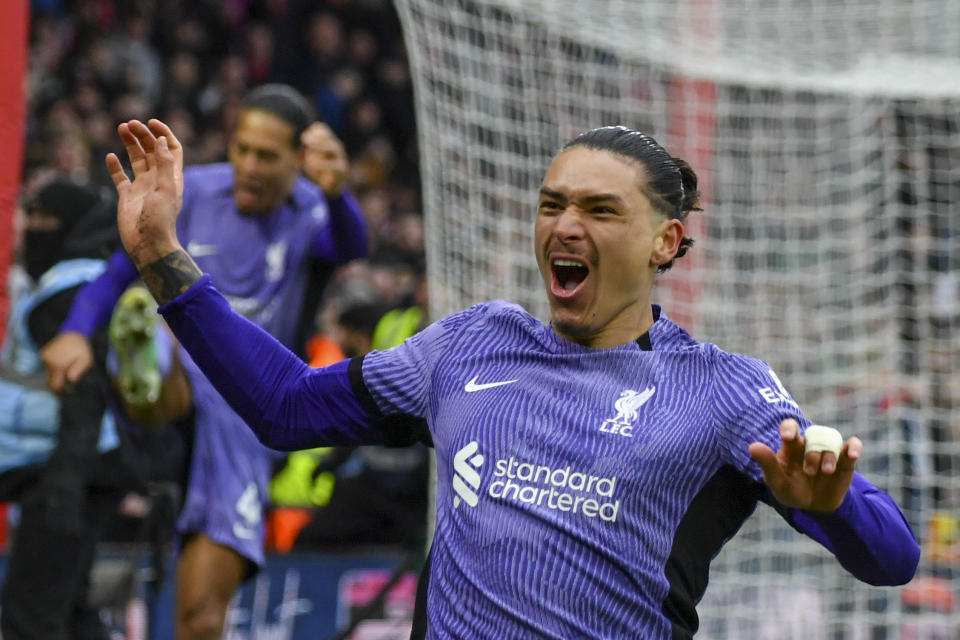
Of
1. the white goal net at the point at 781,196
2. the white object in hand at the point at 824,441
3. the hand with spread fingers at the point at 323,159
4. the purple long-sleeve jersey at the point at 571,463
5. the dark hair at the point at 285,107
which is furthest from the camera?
the white goal net at the point at 781,196

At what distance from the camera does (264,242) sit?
496 centimetres

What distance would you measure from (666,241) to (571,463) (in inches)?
19.2

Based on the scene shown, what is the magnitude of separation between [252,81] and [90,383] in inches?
336

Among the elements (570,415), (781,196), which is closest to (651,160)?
(570,415)

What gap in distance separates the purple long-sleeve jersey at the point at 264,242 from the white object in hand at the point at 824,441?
3.02m

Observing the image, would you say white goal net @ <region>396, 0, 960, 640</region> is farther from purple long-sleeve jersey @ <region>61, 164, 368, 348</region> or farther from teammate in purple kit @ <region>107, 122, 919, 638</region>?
teammate in purple kit @ <region>107, 122, 919, 638</region>

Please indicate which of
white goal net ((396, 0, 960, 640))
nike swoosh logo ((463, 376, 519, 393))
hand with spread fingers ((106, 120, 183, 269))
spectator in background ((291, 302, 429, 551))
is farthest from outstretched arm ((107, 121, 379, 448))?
spectator in background ((291, 302, 429, 551))

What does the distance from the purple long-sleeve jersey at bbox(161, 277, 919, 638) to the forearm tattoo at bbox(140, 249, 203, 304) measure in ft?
0.06

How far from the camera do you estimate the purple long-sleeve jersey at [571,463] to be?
2320mm

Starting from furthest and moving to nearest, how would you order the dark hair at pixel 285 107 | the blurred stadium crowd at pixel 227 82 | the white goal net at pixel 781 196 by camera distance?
the blurred stadium crowd at pixel 227 82, the white goal net at pixel 781 196, the dark hair at pixel 285 107

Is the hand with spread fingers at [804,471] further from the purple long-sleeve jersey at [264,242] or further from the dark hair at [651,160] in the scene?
the purple long-sleeve jersey at [264,242]

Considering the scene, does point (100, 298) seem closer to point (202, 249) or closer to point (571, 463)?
point (202, 249)

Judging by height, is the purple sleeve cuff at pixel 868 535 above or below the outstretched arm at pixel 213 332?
below

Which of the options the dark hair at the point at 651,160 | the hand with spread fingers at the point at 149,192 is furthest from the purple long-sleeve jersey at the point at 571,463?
the dark hair at the point at 651,160
